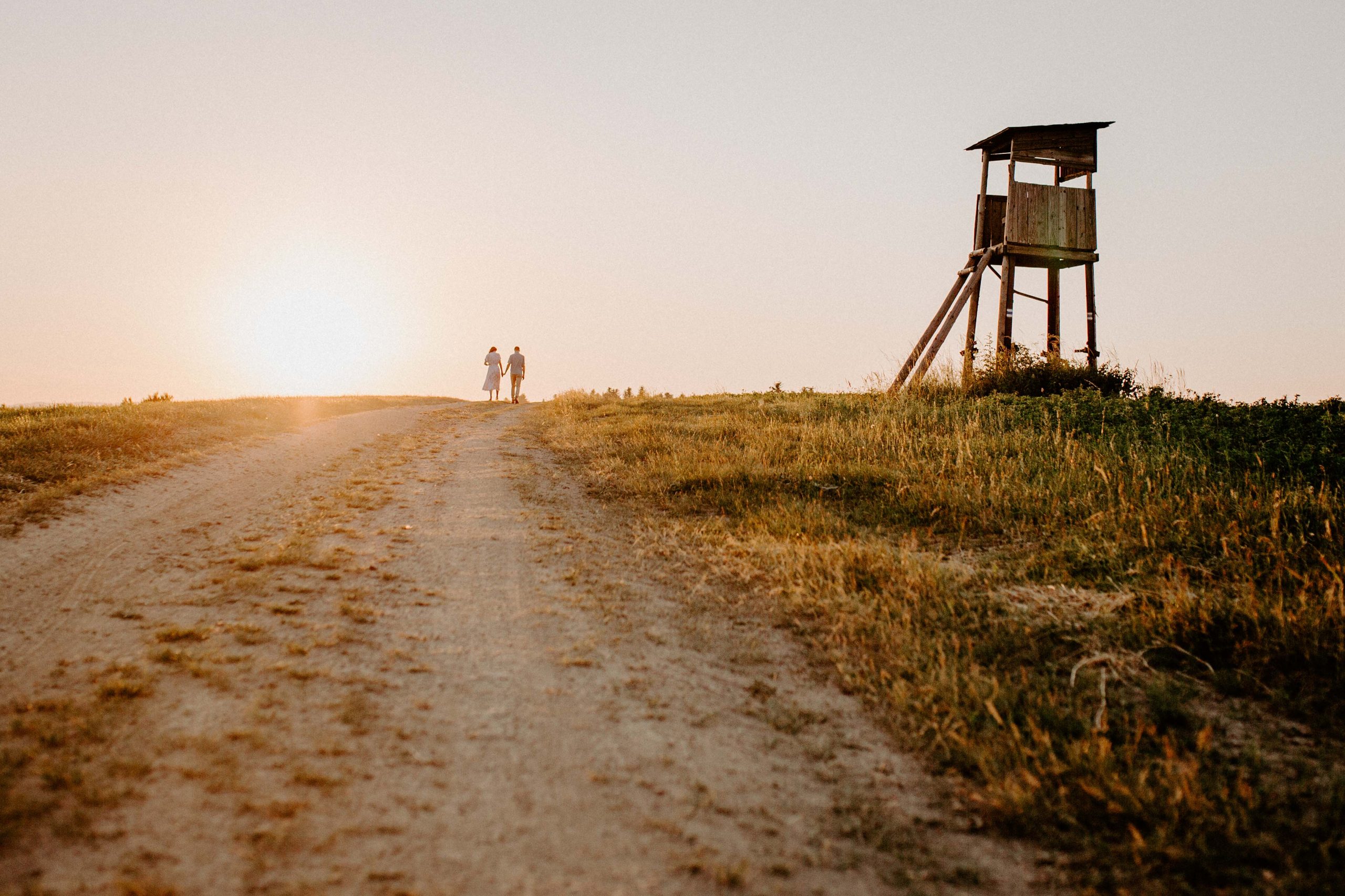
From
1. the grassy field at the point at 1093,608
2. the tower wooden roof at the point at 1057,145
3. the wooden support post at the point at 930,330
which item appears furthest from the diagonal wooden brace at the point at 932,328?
the grassy field at the point at 1093,608

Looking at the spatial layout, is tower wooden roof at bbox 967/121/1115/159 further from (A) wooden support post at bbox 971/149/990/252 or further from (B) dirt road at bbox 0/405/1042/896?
(B) dirt road at bbox 0/405/1042/896

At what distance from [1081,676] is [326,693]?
3.77 metres

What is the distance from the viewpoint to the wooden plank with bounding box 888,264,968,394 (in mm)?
16844

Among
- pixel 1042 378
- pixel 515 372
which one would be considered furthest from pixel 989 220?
pixel 515 372

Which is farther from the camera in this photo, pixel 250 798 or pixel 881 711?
pixel 881 711

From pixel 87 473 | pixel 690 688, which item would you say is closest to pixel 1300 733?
pixel 690 688

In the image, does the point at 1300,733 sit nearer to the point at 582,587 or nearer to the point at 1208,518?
the point at 1208,518

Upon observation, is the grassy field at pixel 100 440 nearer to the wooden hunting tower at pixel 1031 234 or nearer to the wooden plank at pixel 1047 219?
the wooden hunting tower at pixel 1031 234

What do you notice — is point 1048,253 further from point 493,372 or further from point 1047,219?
point 493,372

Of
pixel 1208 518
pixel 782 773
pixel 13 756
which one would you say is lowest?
pixel 782 773

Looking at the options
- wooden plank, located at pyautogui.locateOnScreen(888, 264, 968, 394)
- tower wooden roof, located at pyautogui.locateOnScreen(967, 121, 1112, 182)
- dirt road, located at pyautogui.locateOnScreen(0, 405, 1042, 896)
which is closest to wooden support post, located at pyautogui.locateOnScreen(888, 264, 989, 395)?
wooden plank, located at pyautogui.locateOnScreen(888, 264, 968, 394)

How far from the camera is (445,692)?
341 cm

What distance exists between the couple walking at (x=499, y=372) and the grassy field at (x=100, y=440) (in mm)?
9482

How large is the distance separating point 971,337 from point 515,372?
14.6m
